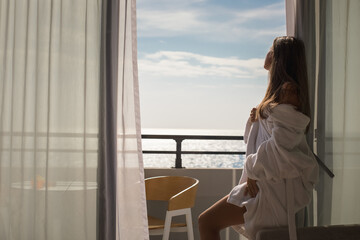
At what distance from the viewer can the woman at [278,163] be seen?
1.99m

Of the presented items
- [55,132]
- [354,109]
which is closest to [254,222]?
[354,109]

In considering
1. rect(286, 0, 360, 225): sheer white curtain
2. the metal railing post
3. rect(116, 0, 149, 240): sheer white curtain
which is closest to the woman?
rect(286, 0, 360, 225): sheer white curtain

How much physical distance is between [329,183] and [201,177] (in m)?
1.24

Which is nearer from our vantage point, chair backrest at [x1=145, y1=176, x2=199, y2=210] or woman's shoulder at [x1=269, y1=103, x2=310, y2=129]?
woman's shoulder at [x1=269, y1=103, x2=310, y2=129]

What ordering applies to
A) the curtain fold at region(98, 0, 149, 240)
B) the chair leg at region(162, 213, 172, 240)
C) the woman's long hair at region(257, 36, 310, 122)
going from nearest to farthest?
1. the woman's long hair at region(257, 36, 310, 122)
2. the curtain fold at region(98, 0, 149, 240)
3. the chair leg at region(162, 213, 172, 240)

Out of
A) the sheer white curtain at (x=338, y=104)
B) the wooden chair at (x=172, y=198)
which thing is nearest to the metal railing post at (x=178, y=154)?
the wooden chair at (x=172, y=198)

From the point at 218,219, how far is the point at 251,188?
24 cm

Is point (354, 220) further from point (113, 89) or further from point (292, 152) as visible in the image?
point (113, 89)

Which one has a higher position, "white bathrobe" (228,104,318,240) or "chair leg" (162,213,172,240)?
"white bathrobe" (228,104,318,240)

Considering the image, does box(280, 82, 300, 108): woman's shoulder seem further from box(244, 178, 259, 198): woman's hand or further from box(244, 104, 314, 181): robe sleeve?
box(244, 178, 259, 198): woman's hand

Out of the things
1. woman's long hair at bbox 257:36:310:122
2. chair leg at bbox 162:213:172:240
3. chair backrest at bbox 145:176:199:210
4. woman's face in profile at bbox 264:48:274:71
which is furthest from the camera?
chair backrest at bbox 145:176:199:210

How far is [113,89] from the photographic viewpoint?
2.37 metres

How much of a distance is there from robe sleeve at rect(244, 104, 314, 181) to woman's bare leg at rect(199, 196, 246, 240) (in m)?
0.21

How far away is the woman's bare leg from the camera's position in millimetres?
2092
